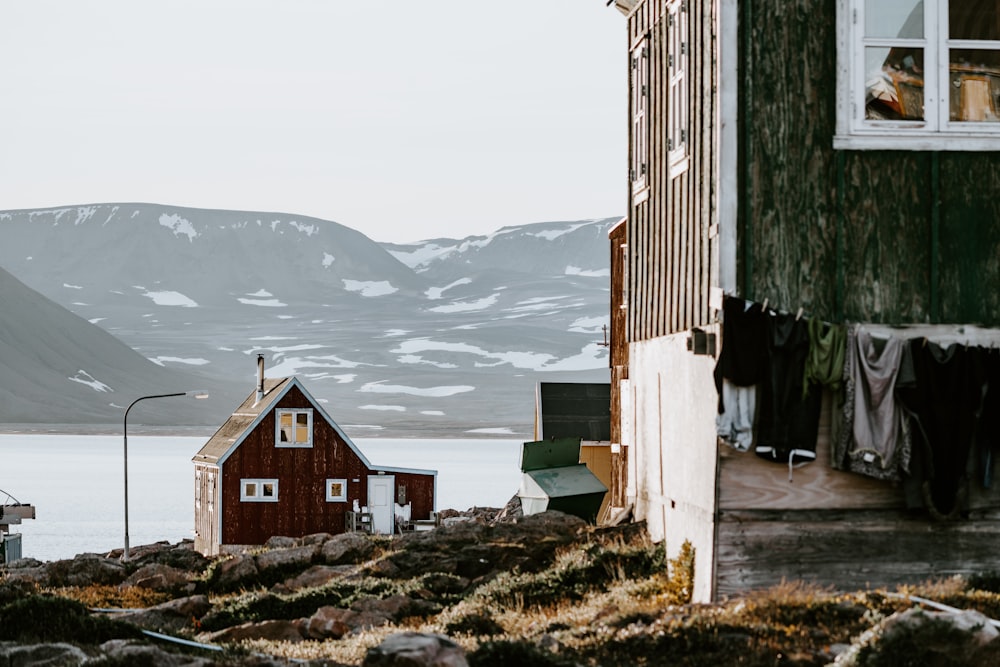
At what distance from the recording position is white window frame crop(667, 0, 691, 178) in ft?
55.0

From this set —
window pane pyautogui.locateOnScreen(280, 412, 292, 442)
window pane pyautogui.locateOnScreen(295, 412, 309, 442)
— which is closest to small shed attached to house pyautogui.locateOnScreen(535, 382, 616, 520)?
window pane pyautogui.locateOnScreen(295, 412, 309, 442)

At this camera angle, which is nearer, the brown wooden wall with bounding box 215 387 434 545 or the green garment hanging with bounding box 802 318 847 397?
the green garment hanging with bounding box 802 318 847 397

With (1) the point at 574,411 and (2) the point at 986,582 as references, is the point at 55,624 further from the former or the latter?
(1) the point at 574,411

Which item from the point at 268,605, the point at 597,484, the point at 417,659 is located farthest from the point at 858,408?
the point at 597,484

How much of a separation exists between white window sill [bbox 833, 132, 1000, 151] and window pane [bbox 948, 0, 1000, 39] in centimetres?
105

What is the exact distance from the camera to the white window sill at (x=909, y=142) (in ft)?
47.6

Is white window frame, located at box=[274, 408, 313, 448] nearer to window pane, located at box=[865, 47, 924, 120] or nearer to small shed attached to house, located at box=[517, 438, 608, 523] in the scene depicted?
small shed attached to house, located at box=[517, 438, 608, 523]

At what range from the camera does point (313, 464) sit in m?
52.6

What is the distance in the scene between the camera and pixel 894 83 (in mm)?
14625

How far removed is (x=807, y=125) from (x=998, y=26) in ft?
7.30

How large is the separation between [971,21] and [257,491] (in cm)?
4045

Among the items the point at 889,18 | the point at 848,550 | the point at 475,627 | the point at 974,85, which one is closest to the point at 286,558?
the point at 475,627

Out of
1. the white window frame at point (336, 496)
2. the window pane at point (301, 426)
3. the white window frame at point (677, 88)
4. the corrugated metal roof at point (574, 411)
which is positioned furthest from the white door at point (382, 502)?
the white window frame at point (677, 88)

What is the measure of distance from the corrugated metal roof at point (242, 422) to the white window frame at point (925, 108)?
3856 centimetres
